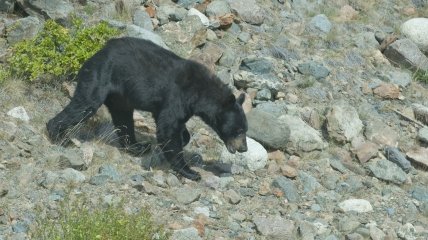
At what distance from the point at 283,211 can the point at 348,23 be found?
21.6 feet

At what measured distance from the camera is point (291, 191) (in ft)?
31.9

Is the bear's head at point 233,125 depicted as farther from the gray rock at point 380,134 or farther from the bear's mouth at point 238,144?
the gray rock at point 380,134

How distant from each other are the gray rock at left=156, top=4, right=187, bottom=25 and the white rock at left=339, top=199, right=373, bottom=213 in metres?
4.71

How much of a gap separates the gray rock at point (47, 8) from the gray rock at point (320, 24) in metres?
4.49

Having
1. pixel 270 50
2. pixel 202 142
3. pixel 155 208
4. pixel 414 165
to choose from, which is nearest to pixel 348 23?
pixel 270 50

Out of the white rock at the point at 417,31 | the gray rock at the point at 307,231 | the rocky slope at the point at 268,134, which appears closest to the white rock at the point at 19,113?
the rocky slope at the point at 268,134

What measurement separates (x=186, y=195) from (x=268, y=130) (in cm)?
212

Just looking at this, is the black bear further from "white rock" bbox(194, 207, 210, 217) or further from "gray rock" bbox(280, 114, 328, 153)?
"gray rock" bbox(280, 114, 328, 153)

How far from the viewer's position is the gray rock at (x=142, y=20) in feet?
41.3

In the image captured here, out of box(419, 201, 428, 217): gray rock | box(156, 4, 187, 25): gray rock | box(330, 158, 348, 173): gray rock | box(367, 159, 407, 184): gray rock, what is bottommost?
box(156, 4, 187, 25): gray rock

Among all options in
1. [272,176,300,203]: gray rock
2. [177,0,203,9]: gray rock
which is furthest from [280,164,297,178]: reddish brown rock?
[177,0,203,9]: gray rock

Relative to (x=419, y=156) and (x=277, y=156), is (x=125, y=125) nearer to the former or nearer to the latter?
(x=277, y=156)

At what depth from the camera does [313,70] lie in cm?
1295

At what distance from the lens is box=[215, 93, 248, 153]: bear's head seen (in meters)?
9.72
